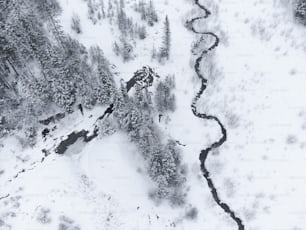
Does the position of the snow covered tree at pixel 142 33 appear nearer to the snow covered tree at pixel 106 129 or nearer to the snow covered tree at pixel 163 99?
the snow covered tree at pixel 163 99

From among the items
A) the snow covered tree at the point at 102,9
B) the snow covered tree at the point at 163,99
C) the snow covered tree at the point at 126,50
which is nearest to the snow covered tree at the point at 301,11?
the snow covered tree at the point at 163,99

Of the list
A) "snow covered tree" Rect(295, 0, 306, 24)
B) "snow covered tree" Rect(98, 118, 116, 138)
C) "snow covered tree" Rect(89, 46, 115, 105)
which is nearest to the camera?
"snow covered tree" Rect(98, 118, 116, 138)

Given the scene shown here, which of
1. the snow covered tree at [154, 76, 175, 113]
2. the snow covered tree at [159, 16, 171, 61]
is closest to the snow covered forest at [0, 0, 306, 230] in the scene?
the snow covered tree at [154, 76, 175, 113]

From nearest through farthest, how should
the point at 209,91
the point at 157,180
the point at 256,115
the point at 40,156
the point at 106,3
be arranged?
1. the point at 157,180
2. the point at 40,156
3. the point at 256,115
4. the point at 209,91
5. the point at 106,3

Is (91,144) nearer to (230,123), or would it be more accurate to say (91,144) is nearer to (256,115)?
(230,123)

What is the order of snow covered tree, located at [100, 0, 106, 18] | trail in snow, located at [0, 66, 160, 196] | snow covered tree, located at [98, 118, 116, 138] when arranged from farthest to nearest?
snow covered tree, located at [100, 0, 106, 18] → snow covered tree, located at [98, 118, 116, 138] → trail in snow, located at [0, 66, 160, 196]

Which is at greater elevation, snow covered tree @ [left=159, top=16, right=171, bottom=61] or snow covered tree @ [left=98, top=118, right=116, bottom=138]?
snow covered tree @ [left=159, top=16, right=171, bottom=61]

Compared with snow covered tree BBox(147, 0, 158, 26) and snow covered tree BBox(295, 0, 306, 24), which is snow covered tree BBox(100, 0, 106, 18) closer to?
snow covered tree BBox(147, 0, 158, 26)

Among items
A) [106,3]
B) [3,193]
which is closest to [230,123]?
[3,193]

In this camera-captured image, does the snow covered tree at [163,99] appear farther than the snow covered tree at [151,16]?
No
